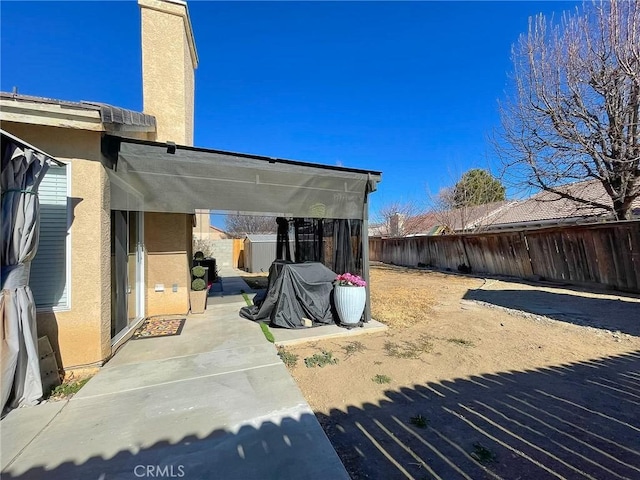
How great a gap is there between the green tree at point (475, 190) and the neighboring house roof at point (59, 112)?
19.6m

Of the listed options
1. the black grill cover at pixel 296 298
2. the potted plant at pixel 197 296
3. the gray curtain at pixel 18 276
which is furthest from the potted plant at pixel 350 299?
the gray curtain at pixel 18 276

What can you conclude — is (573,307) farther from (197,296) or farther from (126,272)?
(126,272)

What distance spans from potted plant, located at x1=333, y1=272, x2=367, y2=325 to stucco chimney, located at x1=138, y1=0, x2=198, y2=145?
179 inches

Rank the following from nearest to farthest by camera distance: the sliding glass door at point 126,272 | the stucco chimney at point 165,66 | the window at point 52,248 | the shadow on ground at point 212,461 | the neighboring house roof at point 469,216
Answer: the shadow on ground at point 212,461, the window at point 52,248, the sliding glass door at point 126,272, the stucco chimney at point 165,66, the neighboring house roof at point 469,216

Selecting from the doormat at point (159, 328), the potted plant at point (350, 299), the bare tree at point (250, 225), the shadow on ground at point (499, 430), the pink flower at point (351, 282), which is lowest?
the shadow on ground at point (499, 430)

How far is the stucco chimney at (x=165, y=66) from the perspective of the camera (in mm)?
5711

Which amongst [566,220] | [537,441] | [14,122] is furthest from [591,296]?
[14,122]

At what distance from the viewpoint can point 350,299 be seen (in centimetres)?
486

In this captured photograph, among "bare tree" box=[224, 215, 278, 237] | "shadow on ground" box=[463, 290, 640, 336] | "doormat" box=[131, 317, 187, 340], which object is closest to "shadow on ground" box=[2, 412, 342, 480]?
"doormat" box=[131, 317, 187, 340]

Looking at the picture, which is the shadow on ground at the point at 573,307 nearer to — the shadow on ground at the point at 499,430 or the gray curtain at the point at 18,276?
the shadow on ground at the point at 499,430

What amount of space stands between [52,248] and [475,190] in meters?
21.8

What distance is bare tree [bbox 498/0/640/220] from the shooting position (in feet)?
24.9

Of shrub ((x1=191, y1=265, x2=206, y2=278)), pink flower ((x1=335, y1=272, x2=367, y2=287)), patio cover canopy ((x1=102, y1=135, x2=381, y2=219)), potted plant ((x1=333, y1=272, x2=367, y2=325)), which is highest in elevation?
patio cover canopy ((x1=102, y1=135, x2=381, y2=219))

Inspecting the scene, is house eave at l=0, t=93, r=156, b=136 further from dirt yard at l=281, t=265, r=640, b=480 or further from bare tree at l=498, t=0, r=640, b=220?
bare tree at l=498, t=0, r=640, b=220
